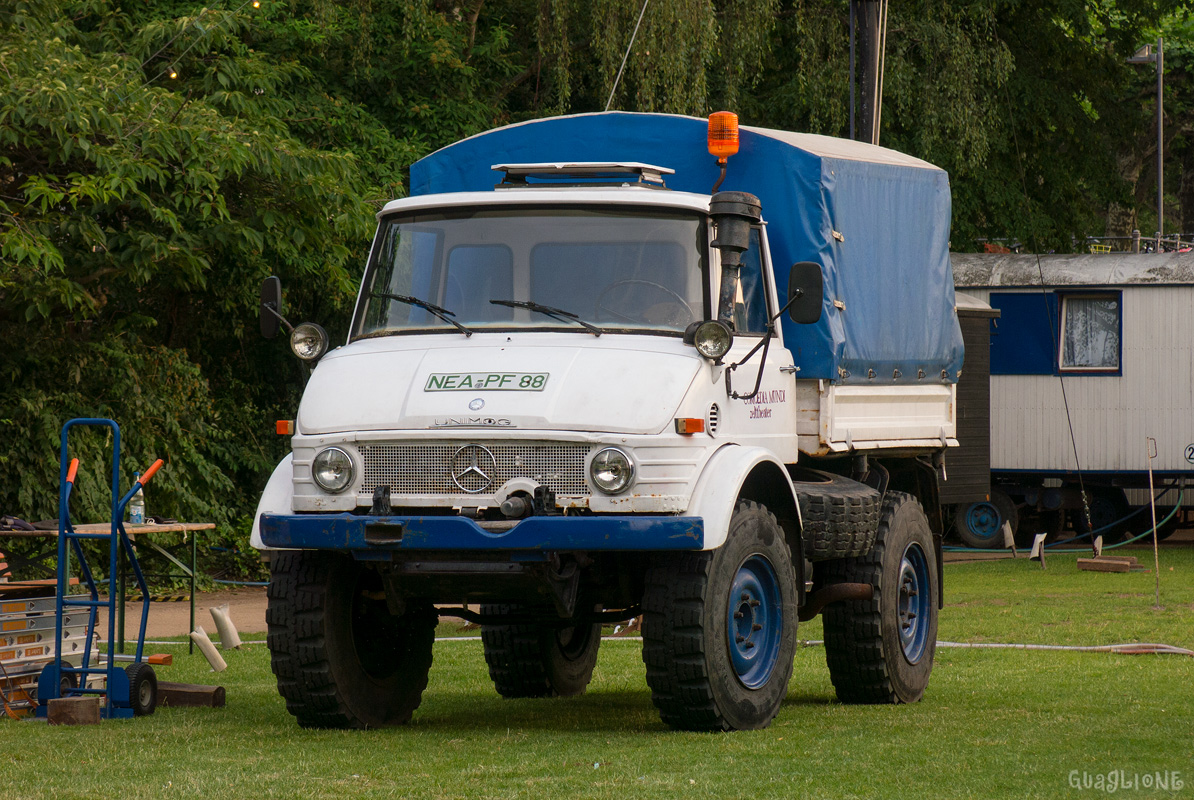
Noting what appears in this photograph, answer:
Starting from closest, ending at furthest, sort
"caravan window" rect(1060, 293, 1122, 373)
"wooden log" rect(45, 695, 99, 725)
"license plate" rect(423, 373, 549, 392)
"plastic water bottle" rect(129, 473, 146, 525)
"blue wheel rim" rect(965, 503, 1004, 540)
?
"license plate" rect(423, 373, 549, 392)
"wooden log" rect(45, 695, 99, 725)
"plastic water bottle" rect(129, 473, 146, 525)
"caravan window" rect(1060, 293, 1122, 373)
"blue wheel rim" rect(965, 503, 1004, 540)

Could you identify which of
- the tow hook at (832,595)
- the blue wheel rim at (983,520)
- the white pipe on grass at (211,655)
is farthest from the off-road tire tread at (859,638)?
the blue wheel rim at (983,520)

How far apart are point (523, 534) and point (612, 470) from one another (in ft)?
1.62

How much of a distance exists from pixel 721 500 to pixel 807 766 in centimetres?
128

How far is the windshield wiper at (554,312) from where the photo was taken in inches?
337

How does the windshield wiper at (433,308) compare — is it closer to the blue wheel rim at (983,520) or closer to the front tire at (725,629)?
the front tire at (725,629)

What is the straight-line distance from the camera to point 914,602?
1098cm

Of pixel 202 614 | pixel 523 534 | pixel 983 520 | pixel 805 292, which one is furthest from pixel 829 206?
pixel 983 520

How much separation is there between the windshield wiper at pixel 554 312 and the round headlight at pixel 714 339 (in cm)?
52

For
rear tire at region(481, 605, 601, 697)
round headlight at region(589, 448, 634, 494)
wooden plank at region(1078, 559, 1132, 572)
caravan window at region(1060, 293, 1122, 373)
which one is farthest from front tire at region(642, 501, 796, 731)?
caravan window at region(1060, 293, 1122, 373)

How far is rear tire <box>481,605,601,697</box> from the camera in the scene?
1066 centimetres

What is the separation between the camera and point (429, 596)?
27.8 ft

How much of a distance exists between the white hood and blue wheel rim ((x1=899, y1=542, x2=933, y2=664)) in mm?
2962

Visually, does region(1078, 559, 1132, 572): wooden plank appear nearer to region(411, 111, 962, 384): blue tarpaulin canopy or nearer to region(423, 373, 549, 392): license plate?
region(411, 111, 962, 384): blue tarpaulin canopy

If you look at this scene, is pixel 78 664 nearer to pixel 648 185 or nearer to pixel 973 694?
pixel 648 185
